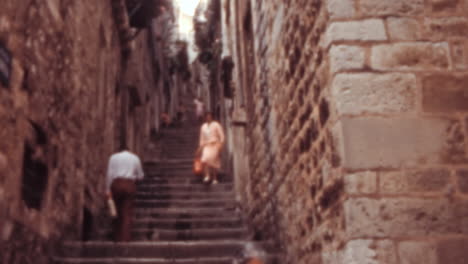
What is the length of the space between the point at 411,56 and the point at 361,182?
83 cm

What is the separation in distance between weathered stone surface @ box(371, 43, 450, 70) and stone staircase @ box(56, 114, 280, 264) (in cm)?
167

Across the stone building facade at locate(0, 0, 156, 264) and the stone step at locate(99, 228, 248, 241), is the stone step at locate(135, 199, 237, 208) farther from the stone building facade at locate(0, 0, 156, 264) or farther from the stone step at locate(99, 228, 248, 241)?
the stone step at locate(99, 228, 248, 241)

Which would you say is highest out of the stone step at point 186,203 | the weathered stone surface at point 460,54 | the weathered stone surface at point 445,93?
the weathered stone surface at point 460,54

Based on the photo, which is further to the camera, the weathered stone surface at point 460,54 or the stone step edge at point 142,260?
the stone step edge at point 142,260

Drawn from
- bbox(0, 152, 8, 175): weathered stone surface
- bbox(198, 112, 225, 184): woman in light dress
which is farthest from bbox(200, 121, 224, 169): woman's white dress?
bbox(0, 152, 8, 175): weathered stone surface

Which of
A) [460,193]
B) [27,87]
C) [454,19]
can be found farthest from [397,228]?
[27,87]

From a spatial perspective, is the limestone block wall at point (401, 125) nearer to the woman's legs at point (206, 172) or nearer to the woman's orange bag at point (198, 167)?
the woman's legs at point (206, 172)

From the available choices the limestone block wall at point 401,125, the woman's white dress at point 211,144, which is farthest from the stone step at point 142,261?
the woman's white dress at point 211,144

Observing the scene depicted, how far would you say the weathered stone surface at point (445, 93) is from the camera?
3676mm

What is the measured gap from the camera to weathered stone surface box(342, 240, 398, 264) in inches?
134

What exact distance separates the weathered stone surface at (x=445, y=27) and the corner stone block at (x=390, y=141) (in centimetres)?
54

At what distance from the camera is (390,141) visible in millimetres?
3609

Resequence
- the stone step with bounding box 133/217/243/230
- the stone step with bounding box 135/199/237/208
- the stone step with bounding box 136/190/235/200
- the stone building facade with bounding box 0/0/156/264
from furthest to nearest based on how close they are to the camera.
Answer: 1. the stone step with bounding box 136/190/235/200
2. the stone step with bounding box 135/199/237/208
3. the stone step with bounding box 133/217/243/230
4. the stone building facade with bounding box 0/0/156/264

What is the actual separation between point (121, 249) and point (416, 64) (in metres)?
3.74
